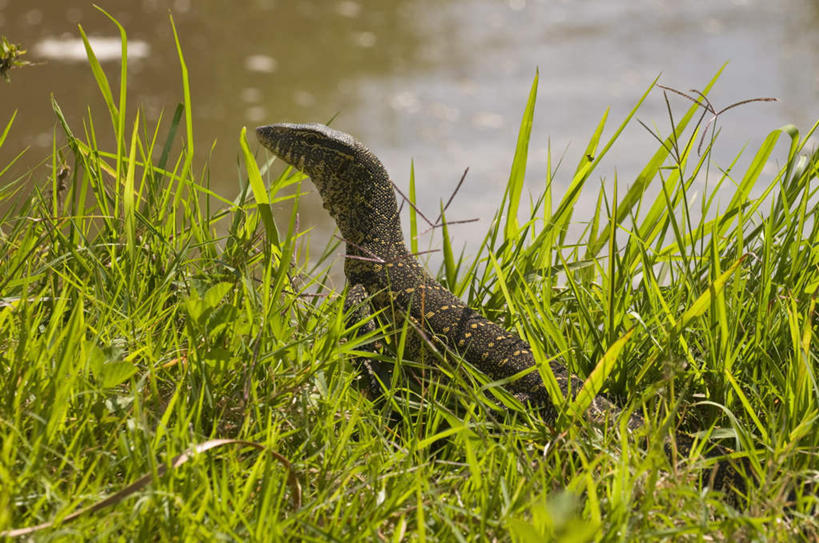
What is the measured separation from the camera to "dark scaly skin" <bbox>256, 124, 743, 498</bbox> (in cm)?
313

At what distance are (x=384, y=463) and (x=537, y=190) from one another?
206 inches

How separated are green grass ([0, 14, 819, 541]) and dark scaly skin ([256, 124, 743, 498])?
200mm

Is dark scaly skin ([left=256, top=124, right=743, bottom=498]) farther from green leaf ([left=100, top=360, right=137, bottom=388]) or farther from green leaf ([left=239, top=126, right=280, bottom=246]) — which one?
green leaf ([left=100, top=360, right=137, bottom=388])

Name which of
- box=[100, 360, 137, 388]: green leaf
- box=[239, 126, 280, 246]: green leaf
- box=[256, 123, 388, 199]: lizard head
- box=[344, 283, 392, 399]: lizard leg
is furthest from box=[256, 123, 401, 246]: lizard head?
box=[100, 360, 137, 388]: green leaf

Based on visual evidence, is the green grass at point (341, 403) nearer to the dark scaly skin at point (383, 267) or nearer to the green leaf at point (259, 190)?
the green leaf at point (259, 190)

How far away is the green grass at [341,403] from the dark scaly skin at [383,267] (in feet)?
0.66

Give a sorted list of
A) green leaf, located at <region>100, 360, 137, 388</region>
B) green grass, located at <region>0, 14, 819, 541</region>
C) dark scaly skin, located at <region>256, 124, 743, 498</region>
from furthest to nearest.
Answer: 1. dark scaly skin, located at <region>256, 124, 743, 498</region>
2. green leaf, located at <region>100, 360, 137, 388</region>
3. green grass, located at <region>0, 14, 819, 541</region>

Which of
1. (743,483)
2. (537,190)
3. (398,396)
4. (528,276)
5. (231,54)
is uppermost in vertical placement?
(231,54)

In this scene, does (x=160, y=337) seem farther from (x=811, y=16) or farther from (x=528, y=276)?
(x=811, y=16)

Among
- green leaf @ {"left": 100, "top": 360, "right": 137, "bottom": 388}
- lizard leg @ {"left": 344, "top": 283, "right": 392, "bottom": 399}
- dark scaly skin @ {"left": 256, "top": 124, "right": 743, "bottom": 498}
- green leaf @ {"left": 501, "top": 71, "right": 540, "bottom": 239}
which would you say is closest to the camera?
green leaf @ {"left": 100, "top": 360, "right": 137, "bottom": 388}

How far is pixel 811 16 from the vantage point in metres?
11.1

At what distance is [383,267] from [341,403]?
1.07m

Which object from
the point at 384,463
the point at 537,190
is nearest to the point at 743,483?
the point at 384,463

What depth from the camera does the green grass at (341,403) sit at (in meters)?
1.96
